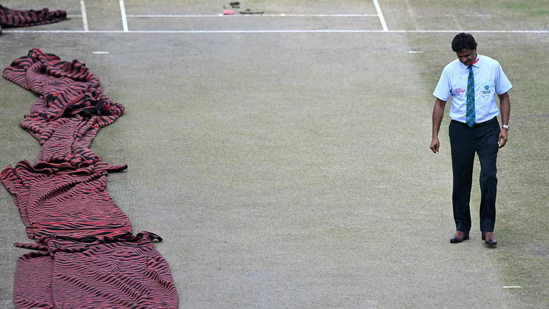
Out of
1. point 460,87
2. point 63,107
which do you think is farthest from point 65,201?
point 460,87

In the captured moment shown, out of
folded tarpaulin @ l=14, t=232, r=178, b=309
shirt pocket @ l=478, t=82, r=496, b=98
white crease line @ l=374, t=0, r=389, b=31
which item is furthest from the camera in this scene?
white crease line @ l=374, t=0, r=389, b=31

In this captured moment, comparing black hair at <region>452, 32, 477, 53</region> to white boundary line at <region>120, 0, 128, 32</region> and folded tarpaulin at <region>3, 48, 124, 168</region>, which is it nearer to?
folded tarpaulin at <region>3, 48, 124, 168</region>

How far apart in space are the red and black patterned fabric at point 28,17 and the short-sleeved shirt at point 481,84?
9387 millimetres

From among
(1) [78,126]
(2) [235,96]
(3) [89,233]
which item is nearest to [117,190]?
(3) [89,233]

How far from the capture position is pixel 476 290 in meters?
7.16

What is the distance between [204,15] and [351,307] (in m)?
9.77

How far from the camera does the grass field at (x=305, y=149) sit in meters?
7.44

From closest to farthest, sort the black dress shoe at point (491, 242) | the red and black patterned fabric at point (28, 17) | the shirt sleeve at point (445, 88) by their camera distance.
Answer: the shirt sleeve at point (445, 88) < the black dress shoe at point (491, 242) < the red and black patterned fabric at point (28, 17)

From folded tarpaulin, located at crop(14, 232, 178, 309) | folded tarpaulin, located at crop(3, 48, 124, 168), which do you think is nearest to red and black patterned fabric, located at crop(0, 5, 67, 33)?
folded tarpaulin, located at crop(3, 48, 124, 168)

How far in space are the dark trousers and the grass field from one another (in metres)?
0.28

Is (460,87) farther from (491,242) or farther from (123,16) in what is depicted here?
(123,16)

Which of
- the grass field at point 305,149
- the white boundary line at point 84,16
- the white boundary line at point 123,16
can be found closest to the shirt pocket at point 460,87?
the grass field at point 305,149

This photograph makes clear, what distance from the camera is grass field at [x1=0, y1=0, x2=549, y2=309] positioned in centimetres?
744

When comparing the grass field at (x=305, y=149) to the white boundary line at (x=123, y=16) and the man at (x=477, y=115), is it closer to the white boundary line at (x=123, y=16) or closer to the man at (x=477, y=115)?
the white boundary line at (x=123, y=16)
